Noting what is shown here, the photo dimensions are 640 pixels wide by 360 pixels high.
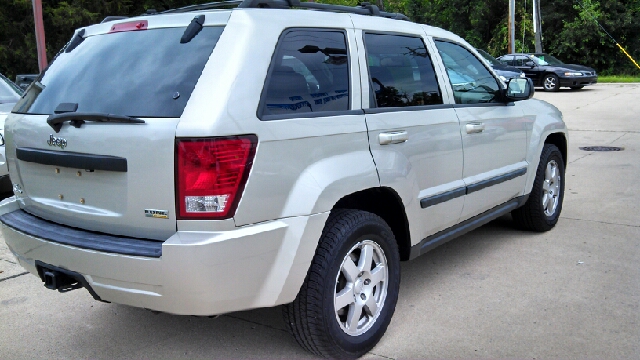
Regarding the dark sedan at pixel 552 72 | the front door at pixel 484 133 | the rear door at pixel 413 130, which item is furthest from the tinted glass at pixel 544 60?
the rear door at pixel 413 130

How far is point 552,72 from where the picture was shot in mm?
23062

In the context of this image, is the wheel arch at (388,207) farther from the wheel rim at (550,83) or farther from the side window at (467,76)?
the wheel rim at (550,83)

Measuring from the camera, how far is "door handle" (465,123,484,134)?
4245 mm

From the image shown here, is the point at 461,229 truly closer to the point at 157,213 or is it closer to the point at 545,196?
the point at 545,196

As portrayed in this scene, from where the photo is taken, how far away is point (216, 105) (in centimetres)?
270

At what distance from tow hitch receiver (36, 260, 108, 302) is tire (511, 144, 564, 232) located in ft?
12.4

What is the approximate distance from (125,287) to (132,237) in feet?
0.74

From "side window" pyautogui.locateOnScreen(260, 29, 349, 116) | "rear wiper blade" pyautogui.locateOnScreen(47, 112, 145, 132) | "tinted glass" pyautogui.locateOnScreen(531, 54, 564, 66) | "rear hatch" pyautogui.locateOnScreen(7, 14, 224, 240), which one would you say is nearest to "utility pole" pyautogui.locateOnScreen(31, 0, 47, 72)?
"rear hatch" pyautogui.locateOnScreen(7, 14, 224, 240)

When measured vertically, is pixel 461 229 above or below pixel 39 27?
below

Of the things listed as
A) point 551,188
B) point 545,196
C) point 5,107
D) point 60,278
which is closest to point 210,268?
point 60,278

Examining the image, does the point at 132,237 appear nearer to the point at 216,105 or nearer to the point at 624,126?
the point at 216,105

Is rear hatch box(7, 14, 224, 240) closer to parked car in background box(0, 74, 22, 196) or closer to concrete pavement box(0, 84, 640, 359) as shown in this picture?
concrete pavement box(0, 84, 640, 359)

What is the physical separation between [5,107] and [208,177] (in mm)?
5854

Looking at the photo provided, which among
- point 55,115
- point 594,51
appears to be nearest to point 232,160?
point 55,115
